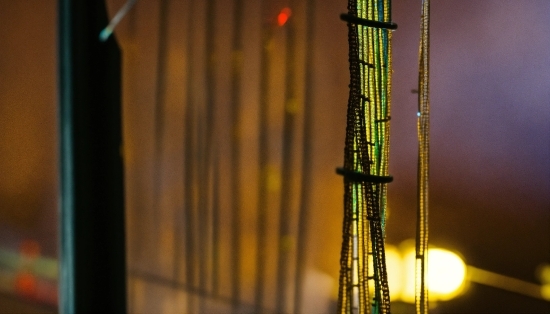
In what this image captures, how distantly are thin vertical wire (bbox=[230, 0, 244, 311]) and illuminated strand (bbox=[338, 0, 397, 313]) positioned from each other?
1325 millimetres

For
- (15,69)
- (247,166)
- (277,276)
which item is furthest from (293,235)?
(15,69)

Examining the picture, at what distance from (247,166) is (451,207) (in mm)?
867

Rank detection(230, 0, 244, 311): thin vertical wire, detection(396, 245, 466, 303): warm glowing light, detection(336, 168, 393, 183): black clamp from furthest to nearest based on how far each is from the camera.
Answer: detection(230, 0, 244, 311): thin vertical wire < detection(396, 245, 466, 303): warm glowing light < detection(336, 168, 393, 183): black clamp

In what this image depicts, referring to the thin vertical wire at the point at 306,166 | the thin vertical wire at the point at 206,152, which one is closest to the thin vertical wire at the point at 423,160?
the thin vertical wire at the point at 306,166

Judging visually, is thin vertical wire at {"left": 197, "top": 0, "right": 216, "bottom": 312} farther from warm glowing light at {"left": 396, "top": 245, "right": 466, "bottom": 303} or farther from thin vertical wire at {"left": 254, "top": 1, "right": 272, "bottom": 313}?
warm glowing light at {"left": 396, "top": 245, "right": 466, "bottom": 303}

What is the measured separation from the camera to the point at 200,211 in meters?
2.31

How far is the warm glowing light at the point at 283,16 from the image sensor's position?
7.11ft

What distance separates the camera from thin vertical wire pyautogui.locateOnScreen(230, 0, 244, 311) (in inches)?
88.6

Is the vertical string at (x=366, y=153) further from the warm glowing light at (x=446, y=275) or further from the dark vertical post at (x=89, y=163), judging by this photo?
the warm glowing light at (x=446, y=275)

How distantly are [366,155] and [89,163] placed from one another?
562mm

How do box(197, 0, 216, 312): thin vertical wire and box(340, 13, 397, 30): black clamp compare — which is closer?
box(340, 13, 397, 30): black clamp

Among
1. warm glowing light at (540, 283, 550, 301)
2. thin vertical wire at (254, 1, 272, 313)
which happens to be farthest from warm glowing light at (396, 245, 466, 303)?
thin vertical wire at (254, 1, 272, 313)

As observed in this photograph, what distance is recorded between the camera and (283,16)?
7.14 feet

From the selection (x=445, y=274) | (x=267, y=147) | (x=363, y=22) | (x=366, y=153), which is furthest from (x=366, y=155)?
(x=267, y=147)
